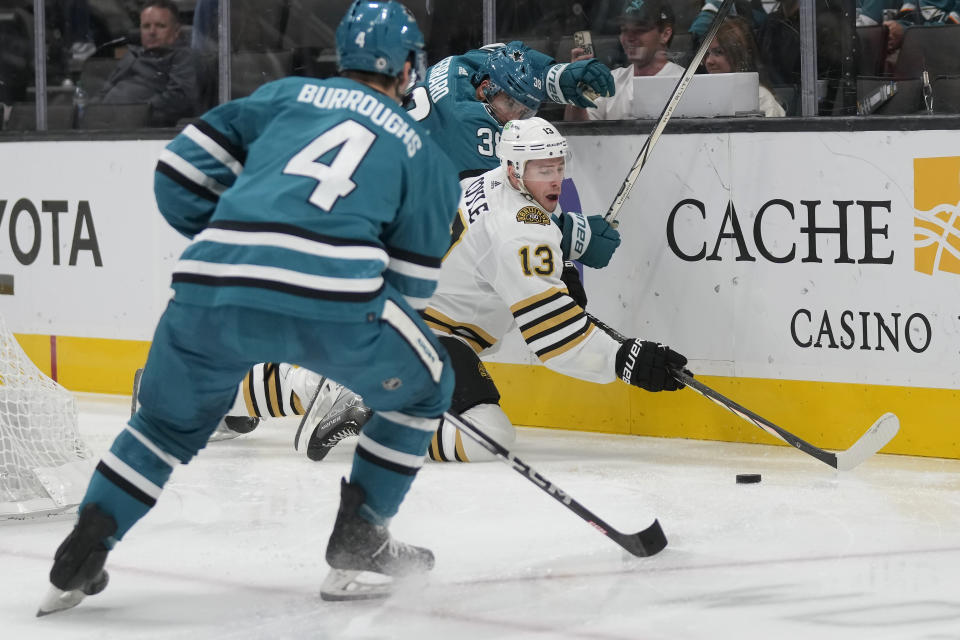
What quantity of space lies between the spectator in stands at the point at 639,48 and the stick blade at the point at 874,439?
1.27 meters

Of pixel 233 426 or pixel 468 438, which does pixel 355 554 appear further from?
pixel 233 426

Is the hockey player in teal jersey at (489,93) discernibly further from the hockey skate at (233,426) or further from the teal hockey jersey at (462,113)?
the hockey skate at (233,426)

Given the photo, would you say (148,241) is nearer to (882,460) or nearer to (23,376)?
(23,376)

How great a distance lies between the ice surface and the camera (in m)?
2.48

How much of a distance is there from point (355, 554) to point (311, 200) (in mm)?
668

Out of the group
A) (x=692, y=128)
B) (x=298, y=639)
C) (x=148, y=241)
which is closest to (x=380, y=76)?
(x=298, y=639)

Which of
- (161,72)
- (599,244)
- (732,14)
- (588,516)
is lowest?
(588,516)

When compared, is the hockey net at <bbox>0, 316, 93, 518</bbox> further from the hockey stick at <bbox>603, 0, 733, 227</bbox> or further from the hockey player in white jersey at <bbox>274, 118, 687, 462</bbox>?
the hockey stick at <bbox>603, 0, 733, 227</bbox>

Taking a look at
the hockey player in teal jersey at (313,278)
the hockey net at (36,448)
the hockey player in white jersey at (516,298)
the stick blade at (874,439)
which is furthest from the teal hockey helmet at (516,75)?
the hockey player in teal jersey at (313,278)

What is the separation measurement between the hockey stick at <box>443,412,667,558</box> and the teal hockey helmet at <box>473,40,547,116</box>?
163 centimetres

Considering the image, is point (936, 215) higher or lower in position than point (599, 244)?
higher

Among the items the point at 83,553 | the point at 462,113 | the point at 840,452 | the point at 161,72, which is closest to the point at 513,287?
the point at 462,113

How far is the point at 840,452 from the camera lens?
3795 mm

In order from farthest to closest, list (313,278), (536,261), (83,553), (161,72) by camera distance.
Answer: (161,72) → (536,261) → (83,553) → (313,278)
